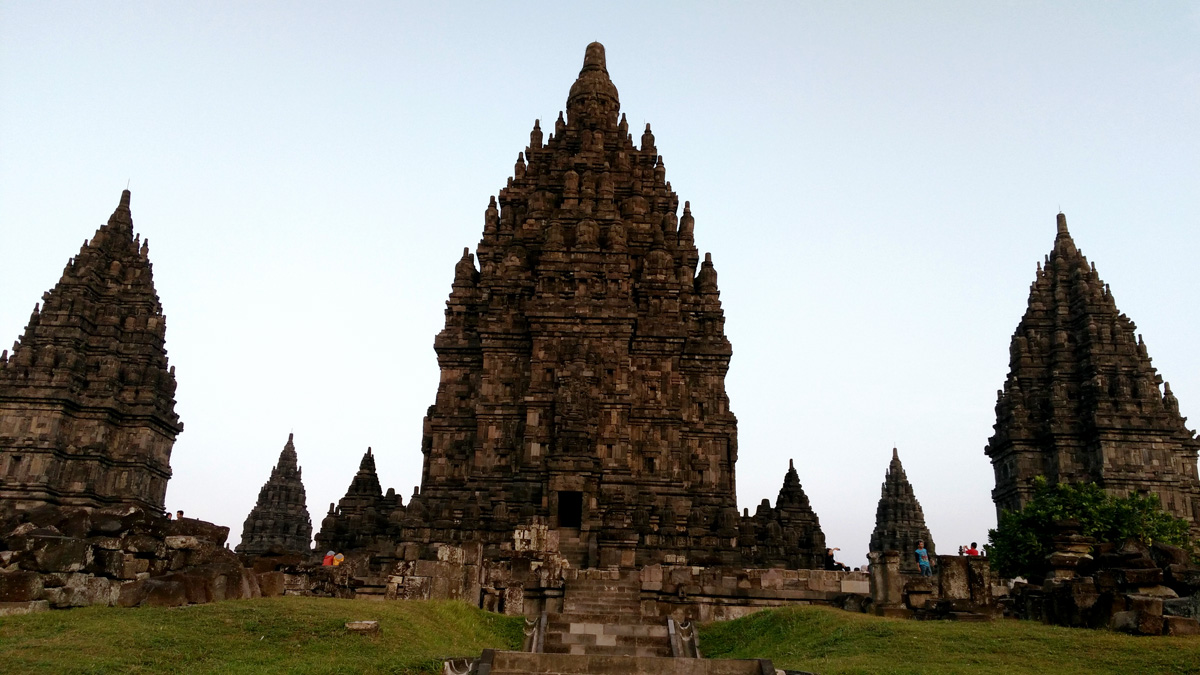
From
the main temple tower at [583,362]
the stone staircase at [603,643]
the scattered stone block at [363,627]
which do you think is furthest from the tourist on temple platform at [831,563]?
the scattered stone block at [363,627]

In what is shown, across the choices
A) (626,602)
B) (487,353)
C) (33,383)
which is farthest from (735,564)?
(33,383)

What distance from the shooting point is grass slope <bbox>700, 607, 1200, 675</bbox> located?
12867 millimetres

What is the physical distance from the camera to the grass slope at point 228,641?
1218 centimetres

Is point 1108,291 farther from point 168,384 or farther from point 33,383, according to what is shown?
point 33,383

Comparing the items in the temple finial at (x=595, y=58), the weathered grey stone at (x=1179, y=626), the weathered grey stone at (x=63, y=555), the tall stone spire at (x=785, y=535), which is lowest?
the weathered grey stone at (x=1179, y=626)

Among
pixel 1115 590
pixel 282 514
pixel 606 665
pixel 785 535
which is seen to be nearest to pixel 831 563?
pixel 785 535

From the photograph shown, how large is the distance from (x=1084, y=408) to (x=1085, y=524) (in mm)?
13499

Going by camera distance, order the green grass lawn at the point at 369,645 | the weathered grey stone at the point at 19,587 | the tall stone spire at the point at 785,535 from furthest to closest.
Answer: the tall stone spire at the point at 785,535, the weathered grey stone at the point at 19,587, the green grass lawn at the point at 369,645

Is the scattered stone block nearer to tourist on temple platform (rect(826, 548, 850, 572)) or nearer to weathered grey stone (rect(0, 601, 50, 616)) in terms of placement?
weathered grey stone (rect(0, 601, 50, 616))

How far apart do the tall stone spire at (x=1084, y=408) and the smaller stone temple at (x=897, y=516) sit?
13.4m

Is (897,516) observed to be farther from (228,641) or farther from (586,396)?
(228,641)

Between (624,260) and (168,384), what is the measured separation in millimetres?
24954

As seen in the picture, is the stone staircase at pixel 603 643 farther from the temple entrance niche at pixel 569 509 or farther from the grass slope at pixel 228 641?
the temple entrance niche at pixel 569 509

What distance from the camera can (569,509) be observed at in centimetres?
3055
